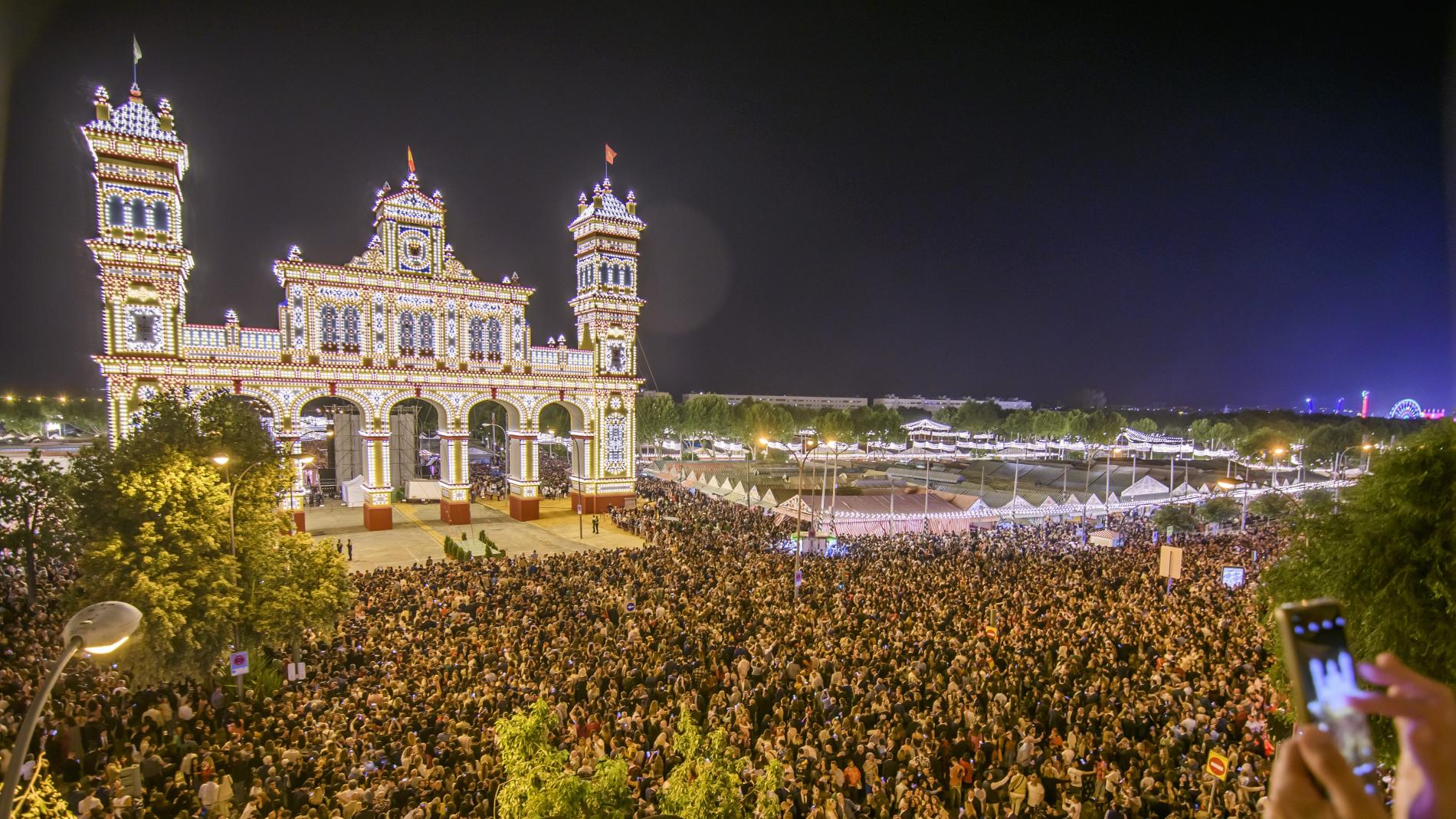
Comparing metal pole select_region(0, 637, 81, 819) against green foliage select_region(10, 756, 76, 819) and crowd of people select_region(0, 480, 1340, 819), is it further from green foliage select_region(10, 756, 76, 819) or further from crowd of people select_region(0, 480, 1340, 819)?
Answer: crowd of people select_region(0, 480, 1340, 819)

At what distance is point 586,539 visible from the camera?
32.9 meters

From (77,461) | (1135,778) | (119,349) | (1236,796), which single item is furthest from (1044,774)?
(119,349)

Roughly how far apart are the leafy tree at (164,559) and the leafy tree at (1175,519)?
3529 cm

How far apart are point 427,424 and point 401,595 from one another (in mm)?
68259

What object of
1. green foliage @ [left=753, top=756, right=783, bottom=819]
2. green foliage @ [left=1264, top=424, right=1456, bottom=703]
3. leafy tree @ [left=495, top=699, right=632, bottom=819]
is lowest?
green foliage @ [left=753, top=756, right=783, bottom=819]

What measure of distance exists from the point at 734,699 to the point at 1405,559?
10118mm

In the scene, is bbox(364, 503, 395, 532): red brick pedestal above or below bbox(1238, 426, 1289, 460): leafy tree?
below

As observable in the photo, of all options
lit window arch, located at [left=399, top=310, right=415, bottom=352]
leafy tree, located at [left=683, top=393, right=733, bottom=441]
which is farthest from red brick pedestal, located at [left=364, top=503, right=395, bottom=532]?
leafy tree, located at [left=683, top=393, right=733, bottom=441]

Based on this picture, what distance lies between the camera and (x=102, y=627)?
4715 millimetres

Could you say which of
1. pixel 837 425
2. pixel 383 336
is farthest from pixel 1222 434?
pixel 383 336

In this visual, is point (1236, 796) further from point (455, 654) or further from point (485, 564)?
point (485, 564)

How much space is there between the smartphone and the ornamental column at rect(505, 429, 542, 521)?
126 feet

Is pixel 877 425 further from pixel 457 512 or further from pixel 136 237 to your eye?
pixel 136 237

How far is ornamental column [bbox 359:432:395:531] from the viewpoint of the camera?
112 ft
